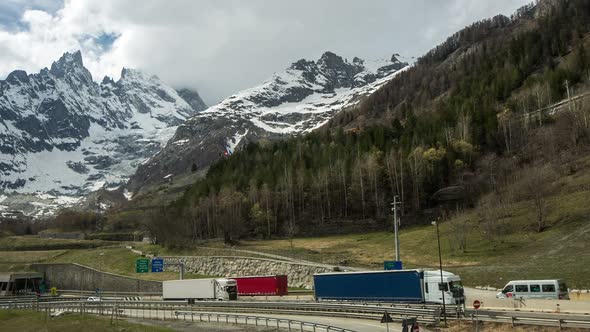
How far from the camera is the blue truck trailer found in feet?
150

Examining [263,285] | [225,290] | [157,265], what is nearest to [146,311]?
[225,290]

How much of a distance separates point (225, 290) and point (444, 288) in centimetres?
3301

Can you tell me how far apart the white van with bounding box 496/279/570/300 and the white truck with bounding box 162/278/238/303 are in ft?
112

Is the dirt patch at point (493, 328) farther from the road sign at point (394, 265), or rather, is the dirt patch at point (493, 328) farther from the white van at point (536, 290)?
the road sign at point (394, 265)

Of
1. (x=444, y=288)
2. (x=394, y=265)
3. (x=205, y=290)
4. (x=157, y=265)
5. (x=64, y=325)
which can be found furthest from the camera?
(x=157, y=265)

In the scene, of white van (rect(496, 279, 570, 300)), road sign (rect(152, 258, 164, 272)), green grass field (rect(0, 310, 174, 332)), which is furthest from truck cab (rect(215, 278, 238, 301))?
white van (rect(496, 279, 570, 300))

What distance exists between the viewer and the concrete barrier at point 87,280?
96250 millimetres

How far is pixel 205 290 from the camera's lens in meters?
69.5

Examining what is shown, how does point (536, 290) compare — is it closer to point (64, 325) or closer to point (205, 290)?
point (205, 290)

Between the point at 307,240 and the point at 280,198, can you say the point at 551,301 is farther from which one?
the point at 280,198

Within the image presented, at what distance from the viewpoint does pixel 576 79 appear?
486 feet

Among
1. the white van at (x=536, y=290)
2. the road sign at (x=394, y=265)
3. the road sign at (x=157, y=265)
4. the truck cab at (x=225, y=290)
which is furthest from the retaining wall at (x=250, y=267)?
the white van at (x=536, y=290)

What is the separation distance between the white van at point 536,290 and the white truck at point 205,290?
34.1 metres

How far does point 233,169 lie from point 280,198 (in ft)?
116
